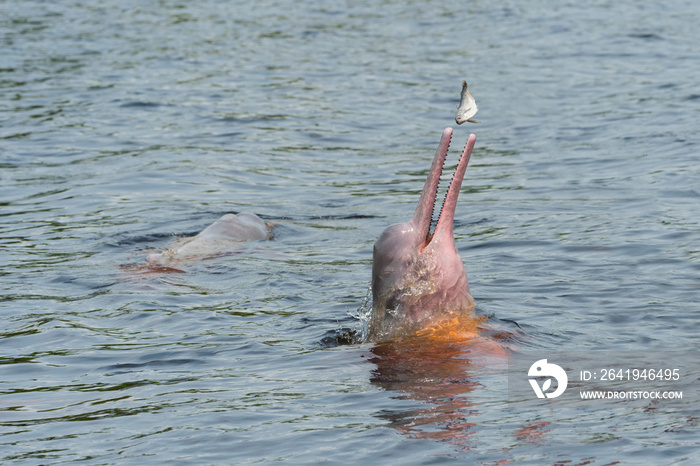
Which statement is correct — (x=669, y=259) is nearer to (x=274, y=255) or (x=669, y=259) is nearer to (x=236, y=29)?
(x=274, y=255)

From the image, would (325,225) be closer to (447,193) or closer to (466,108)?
(447,193)

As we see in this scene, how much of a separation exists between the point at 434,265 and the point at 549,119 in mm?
9727

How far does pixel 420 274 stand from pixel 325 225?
181 inches

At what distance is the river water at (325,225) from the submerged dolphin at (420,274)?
235mm

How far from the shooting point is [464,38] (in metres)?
22.1

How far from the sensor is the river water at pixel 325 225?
512 cm

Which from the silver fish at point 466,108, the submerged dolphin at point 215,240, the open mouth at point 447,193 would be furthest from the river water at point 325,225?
the silver fish at point 466,108

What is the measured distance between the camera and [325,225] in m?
10.7

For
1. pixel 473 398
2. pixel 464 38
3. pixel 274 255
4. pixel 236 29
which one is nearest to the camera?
pixel 473 398

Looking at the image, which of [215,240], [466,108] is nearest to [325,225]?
[215,240]

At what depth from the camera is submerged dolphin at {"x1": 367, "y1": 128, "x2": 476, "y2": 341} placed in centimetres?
605

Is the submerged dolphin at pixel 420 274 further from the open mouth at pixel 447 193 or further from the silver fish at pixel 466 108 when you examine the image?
the silver fish at pixel 466 108

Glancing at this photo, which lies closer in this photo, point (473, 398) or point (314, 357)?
point (473, 398)

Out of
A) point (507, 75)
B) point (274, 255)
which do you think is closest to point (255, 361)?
point (274, 255)
